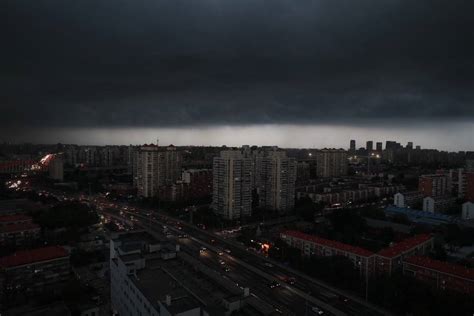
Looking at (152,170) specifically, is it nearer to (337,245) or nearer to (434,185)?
(337,245)

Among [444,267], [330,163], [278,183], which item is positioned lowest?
[444,267]

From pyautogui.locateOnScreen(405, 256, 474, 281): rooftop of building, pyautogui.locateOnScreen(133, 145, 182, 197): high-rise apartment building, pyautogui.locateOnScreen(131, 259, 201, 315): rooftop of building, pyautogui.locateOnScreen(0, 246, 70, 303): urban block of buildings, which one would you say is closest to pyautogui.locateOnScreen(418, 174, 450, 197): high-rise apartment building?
pyautogui.locateOnScreen(405, 256, 474, 281): rooftop of building

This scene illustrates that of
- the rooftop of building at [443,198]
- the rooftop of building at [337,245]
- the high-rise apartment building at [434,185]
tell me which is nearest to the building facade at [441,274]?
the rooftop of building at [337,245]

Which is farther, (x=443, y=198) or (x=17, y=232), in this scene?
(x=443, y=198)

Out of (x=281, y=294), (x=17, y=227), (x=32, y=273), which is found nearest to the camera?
(x=281, y=294)

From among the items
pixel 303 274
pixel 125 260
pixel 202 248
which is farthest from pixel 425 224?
pixel 125 260

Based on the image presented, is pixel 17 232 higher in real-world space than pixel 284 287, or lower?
higher

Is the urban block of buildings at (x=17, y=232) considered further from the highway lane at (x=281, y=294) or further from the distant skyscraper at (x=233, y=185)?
the distant skyscraper at (x=233, y=185)

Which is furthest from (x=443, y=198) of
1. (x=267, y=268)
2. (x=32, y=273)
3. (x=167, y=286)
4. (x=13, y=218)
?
(x=13, y=218)
